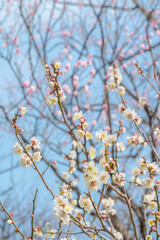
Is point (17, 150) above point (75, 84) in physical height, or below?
below

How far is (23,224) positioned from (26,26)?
22.5 feet

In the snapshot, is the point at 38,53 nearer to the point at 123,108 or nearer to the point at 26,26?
the point at 26,26

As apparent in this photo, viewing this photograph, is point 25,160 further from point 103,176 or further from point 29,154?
point 103,176

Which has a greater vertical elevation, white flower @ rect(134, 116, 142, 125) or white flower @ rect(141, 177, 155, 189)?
white flower @ rect(134, 116, 142, 125)

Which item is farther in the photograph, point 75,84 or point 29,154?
point 75,84

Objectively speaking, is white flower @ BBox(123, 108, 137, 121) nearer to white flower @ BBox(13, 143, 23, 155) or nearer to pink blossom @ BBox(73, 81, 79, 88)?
white flower @ BBox(13, 143, 23, 155)

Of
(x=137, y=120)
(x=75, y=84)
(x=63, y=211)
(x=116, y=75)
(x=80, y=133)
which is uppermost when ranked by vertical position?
(x=75, y=84)

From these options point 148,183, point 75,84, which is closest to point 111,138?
point 148,183

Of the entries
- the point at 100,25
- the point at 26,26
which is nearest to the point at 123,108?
the point at 100,25

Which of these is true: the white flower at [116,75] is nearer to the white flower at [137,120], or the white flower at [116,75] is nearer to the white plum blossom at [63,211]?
the white flower at [137,120]

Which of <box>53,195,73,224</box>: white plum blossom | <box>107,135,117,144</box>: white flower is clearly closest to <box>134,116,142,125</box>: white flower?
<box>107,135,117,144</box>: white flower

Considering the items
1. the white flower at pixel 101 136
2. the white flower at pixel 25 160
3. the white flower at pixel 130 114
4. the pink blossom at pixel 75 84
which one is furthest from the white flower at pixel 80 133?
the pink blossom at pixel 75 84

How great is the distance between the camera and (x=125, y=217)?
797 centimetres

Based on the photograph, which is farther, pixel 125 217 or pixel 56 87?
pixel 125 217
